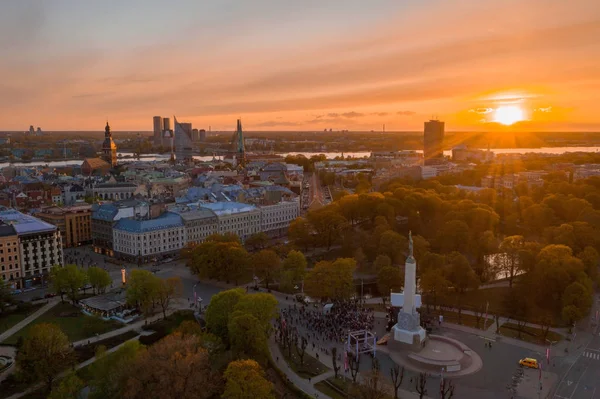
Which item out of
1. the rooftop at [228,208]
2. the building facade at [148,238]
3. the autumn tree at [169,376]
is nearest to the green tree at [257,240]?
the rooftop at [228,208]

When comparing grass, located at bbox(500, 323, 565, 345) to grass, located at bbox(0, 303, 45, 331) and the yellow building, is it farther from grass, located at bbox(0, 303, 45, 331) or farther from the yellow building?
the yellow building

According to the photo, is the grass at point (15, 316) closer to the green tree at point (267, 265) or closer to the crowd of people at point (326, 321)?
the green tree at point (267, 265)

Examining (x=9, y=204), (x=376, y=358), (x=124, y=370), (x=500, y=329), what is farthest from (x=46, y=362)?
(x=9, y=204)

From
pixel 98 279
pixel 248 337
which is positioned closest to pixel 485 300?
pixel 248 337

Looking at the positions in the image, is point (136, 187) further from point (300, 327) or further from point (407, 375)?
point (407, 375)

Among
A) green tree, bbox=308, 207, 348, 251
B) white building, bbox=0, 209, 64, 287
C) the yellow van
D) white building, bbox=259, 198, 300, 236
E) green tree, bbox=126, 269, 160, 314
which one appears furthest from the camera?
white building, bbox=259, 198, 300, 236

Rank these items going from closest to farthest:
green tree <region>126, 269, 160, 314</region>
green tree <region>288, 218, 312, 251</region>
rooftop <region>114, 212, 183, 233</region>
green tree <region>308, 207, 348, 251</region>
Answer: green tree <region>126, 269, 160, 314</region> → rooftop <region>114, 212, 183, 233</region> → green tree <region>288, 218, 312, 251</region> → green tree <region>308, 207, 348, 251</region>

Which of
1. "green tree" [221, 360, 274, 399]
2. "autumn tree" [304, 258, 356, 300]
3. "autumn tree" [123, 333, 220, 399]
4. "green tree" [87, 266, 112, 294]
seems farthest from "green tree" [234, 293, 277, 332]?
"green tree" [87, 266, 112, 294]
